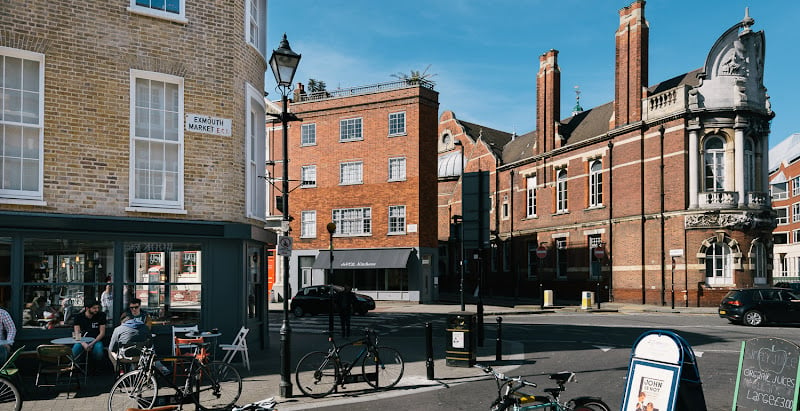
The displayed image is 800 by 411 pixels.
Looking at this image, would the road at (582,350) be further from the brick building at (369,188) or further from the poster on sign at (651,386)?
the brick building at (369,188)

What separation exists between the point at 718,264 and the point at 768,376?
27496 mm

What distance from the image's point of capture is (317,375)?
35.5ft

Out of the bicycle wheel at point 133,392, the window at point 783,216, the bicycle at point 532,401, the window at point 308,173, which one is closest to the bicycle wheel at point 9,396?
the bicycle wheel at point 133,392

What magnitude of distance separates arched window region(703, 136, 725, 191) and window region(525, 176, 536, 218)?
43.6 ft

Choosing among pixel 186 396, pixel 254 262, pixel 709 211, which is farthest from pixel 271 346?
pixel 709 211

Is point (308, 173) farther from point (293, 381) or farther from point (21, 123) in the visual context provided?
point (293, 381)

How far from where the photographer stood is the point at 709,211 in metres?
31.3

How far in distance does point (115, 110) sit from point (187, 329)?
450 cm

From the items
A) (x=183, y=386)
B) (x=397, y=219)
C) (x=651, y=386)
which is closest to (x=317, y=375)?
(x=183, y=386)

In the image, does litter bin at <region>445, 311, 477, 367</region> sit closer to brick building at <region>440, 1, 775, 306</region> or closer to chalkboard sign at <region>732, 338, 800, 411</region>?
chalkboard sign at <region>732, 338, 800, 411</region>

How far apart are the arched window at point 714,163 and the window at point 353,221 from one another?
1836 centimetres

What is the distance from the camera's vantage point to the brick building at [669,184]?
31.5 m

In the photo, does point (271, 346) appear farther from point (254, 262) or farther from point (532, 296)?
point (532, 296)

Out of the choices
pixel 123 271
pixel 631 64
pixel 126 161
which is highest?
pixel 631 64
